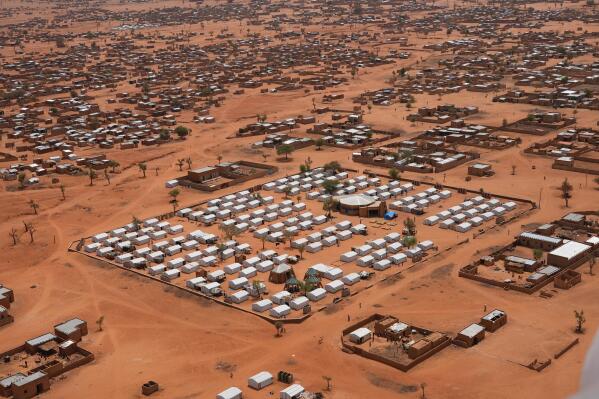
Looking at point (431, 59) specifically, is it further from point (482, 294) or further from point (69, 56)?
point (482, 294)

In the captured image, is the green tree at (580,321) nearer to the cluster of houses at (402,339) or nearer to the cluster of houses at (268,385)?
the cluster of houses at (402,339)

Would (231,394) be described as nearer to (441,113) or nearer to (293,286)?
(293,286)

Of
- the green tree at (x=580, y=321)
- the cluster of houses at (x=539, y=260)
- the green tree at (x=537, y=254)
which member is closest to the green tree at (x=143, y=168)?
the cluster of houses at (x=539, y=260)

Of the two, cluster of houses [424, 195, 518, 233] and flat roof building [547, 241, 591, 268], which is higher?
flat roof building [547, 241, 591, 268]

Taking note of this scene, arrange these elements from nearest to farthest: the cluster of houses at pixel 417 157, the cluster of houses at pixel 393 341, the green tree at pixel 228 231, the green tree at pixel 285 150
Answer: the cluster of houses at pixel 393 341 → the green tree at pixel 228 231 → the cluster of houses at pixel 417 157 → the green tree at pixel 285 150

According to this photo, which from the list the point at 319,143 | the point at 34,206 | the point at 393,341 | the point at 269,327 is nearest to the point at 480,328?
the point at 393,341

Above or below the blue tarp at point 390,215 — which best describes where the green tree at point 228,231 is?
above

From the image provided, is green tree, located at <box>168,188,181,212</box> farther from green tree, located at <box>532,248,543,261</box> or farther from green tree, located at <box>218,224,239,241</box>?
green tree, located at <box>532,248,543,261</box>

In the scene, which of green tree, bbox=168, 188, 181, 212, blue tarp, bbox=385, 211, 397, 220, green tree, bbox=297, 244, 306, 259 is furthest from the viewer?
green tree, bbox=168, 188, 181, 212

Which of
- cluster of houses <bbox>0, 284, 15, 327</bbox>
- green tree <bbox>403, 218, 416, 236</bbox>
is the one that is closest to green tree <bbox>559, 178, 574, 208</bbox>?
green tree <bbox>403, 218, 416, 236</bbox>
